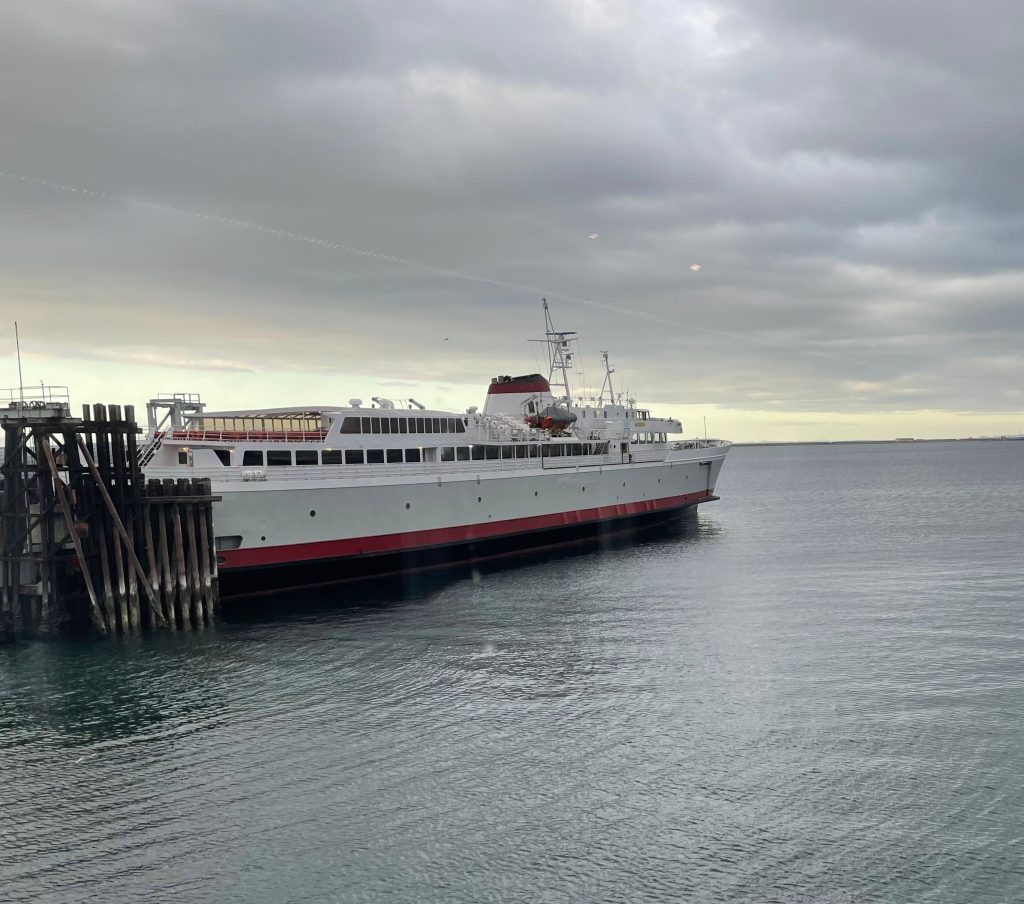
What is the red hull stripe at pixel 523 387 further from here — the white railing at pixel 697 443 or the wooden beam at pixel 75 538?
the wooden beam at pixel 75 538

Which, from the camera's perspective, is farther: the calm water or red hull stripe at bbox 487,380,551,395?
red hull stripe at bbox 487,380,551,395

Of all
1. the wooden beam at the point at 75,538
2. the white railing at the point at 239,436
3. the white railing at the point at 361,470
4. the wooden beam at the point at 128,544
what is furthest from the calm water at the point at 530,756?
the white railing at the point at 239,436

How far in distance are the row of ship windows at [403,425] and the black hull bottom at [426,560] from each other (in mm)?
6146

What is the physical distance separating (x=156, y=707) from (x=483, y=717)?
860 centimetres

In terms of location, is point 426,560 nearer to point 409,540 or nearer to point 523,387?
point 409,540

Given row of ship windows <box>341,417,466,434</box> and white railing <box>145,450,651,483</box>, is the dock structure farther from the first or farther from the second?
row of ship windows <box>341,417,466,434</box>

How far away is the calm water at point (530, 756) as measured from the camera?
13352 millimetres

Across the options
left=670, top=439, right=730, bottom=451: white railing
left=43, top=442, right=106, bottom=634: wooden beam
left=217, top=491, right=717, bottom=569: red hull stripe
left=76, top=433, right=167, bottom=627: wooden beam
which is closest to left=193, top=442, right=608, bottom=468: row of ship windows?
left=217, top=491, right=717, bottom=569: red hull stripe

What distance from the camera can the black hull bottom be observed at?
111ft


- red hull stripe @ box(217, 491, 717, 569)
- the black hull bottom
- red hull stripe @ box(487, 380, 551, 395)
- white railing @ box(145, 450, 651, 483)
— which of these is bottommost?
the black hull bottom

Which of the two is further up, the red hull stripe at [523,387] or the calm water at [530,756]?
the red hull stripe at [523,387]

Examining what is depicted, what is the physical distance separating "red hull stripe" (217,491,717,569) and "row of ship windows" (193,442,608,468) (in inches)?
144

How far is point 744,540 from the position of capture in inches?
2071

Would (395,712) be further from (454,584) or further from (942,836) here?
(454,584)
